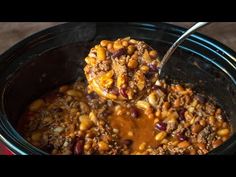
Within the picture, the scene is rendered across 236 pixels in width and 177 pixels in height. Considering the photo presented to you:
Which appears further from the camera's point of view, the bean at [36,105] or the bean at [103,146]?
the bean at [36,105]

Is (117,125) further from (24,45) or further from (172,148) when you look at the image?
(24,45)

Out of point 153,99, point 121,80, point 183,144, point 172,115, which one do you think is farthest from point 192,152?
point 121,80

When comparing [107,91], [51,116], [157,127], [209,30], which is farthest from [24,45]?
[209,30]

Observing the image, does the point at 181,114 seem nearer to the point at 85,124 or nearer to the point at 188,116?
the point at 188,116

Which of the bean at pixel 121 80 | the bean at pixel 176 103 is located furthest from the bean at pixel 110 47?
the bean at pixel 176 103

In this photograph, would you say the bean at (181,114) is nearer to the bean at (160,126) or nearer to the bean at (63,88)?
the bean at (160,126)

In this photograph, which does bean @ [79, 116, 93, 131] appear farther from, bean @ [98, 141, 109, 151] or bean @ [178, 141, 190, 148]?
bean @ [178, 141, 190, 148]

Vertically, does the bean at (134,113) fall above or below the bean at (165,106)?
below

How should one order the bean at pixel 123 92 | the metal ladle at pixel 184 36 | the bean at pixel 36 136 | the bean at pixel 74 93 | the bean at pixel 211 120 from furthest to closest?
the bean at pixel 74 93 → the bean at pixel 211 120 → the bean at pixel 36 136 → the bean at pixel 123 92 → the metal ladle at pixel 184 36
